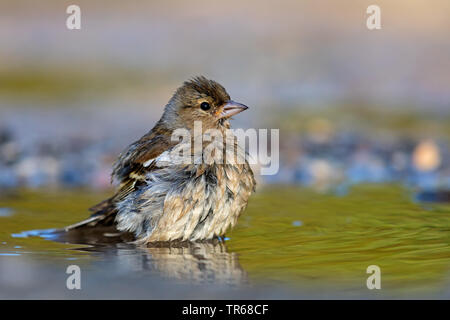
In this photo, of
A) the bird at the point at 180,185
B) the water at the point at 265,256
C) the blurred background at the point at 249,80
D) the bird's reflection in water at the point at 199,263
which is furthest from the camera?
the blurred background at the point at 249,80

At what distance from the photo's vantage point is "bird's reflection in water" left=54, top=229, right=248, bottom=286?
435 centimetres

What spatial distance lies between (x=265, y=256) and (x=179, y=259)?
0.56 m

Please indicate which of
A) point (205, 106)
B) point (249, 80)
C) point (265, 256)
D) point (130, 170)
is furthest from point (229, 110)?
point (249, 80)

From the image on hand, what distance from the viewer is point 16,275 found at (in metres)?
4.34

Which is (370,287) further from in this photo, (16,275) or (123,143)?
(123,143)

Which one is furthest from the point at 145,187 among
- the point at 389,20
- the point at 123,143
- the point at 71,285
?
the point at 389,20

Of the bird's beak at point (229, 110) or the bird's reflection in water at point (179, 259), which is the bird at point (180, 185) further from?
the bird's reflection in water at point (179, 259)

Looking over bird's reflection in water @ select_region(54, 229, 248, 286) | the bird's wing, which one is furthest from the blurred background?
bird's reflection in water @ select_region(54, 229, 248, 286)

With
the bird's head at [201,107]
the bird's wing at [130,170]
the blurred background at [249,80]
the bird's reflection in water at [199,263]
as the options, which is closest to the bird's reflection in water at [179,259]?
the bird's reflection in water at [199,263]

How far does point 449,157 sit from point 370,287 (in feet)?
17.6

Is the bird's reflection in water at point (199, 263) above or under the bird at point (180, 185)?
under

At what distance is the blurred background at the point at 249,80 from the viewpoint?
9.11 m

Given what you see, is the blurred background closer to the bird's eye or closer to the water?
the water

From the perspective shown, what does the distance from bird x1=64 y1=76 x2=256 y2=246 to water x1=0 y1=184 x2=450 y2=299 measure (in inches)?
8.2
